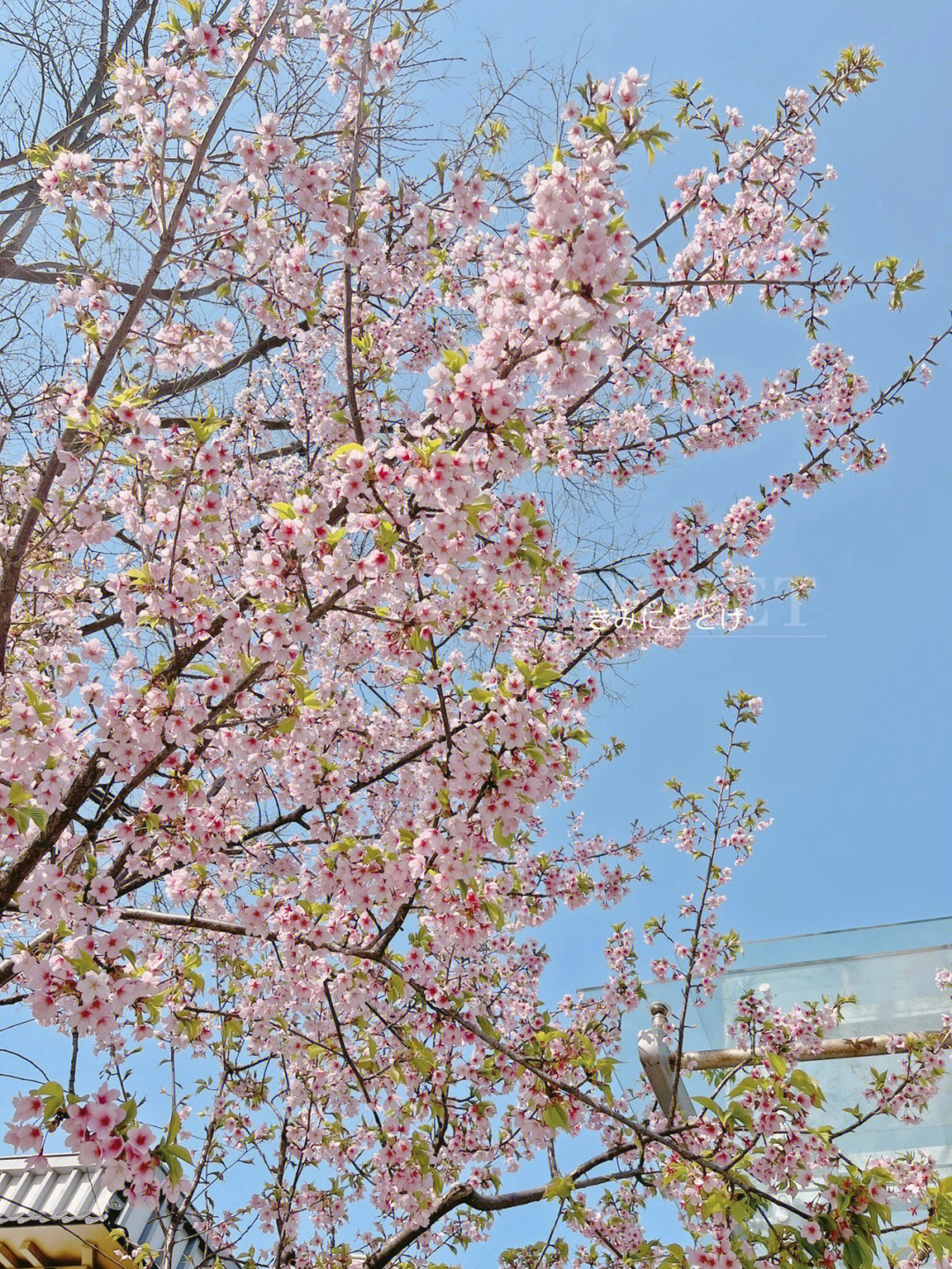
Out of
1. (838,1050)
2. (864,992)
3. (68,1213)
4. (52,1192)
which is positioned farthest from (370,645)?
(52,1192)

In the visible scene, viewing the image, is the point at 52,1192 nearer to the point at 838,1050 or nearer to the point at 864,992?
the point at 864,992

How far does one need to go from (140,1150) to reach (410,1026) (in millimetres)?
1909

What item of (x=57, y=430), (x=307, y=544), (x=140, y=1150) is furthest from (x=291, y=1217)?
(x=57, y=430)

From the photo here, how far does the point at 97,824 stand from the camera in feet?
9.71

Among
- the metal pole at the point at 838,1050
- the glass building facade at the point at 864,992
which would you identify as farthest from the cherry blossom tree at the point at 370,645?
the glass building facade at the point at 864,992

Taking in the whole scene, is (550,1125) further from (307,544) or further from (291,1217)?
(291,1217)

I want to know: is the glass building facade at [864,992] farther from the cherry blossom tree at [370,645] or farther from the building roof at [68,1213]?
the building roof at [68,1213]

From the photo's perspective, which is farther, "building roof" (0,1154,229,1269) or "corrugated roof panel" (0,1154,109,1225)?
"corrugated roof panel" (0,1154,109,1225)

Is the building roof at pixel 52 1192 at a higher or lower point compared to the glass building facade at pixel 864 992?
lower

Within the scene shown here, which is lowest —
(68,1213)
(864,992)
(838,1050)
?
(68,1213)

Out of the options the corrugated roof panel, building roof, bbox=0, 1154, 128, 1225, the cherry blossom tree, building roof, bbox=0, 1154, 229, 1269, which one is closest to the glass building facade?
the cherry blossom tree

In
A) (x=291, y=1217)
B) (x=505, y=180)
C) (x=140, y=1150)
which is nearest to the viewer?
(x=140, y=1150)

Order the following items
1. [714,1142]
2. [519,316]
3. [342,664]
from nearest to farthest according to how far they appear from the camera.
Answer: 1. [519,316]
2. [714,1142]
3. [342,664]

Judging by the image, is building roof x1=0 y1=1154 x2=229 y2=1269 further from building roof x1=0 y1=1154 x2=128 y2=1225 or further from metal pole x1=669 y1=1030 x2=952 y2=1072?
metal pole x1=669 y1=1030 x2=952 y2=1072
